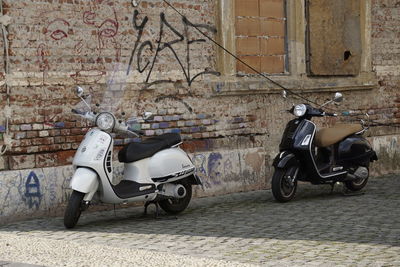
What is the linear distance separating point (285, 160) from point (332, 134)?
0.98 m

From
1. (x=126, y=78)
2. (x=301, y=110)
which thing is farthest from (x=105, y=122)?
(x=301, y=110)

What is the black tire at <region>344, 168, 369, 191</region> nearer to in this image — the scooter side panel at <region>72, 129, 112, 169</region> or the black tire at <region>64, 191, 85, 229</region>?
the scooter side panel at <region>72, 129, 112, 169</region>

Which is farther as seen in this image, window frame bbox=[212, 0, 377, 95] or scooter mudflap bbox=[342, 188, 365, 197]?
window frame bbox=[212, 0, 377, 95]

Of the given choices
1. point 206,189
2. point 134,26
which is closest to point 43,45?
point 134,26

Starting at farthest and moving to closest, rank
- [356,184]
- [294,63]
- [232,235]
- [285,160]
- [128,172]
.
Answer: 1. [294,63]
2. [356,184]
3. [285,160]
4. [128,172]
5. [232,235]

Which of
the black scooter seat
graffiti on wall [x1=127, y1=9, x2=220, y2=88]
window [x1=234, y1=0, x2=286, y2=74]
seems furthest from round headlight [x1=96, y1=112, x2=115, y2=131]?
window [x1=234, y1=0, x2=286, y2=74]

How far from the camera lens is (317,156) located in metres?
10.4

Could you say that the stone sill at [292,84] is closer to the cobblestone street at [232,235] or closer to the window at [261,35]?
the window at [261,35]

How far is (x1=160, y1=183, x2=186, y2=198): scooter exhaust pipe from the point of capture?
8.71 metres

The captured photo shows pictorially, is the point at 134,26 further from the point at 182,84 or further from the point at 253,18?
the point at 253,18

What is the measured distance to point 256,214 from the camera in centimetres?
888

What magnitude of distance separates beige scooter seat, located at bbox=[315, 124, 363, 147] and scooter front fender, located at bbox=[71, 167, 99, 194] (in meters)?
3.32

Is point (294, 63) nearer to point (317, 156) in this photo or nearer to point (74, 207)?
point (317, 156)

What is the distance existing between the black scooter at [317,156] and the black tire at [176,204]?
4.02 feet
